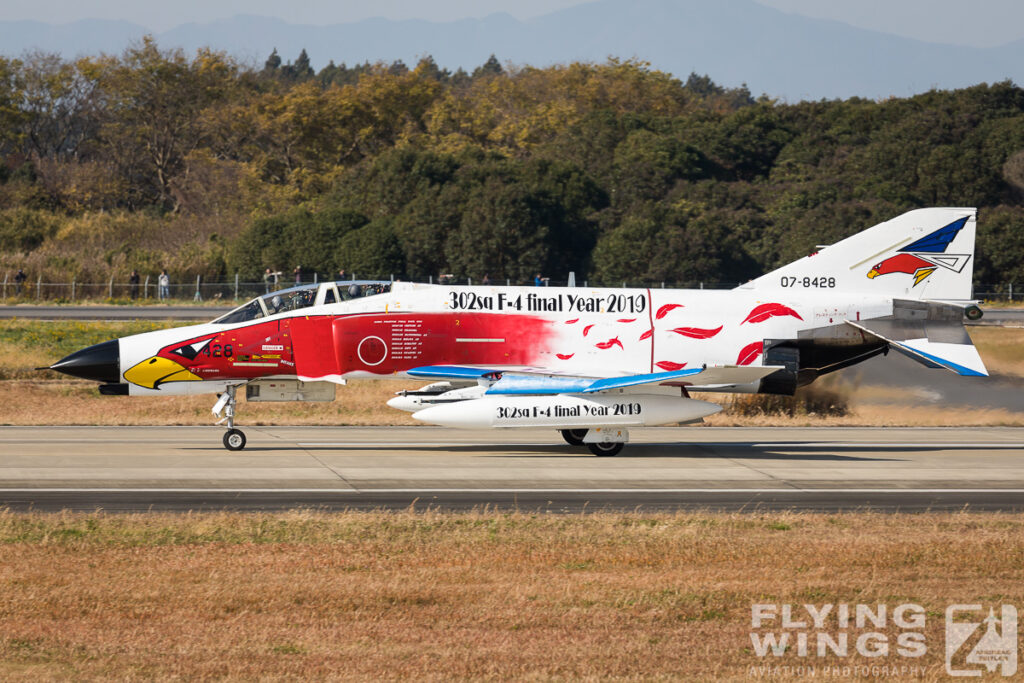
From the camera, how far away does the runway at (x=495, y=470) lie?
50.3ft

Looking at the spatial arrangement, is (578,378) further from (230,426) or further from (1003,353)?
(1003,353)

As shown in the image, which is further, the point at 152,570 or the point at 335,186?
the point at 335,186

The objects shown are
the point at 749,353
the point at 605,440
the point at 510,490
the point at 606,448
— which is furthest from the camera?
the point at 749,353

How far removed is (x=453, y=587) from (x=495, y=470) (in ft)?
25.0

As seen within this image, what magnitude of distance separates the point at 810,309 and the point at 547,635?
13.2 m

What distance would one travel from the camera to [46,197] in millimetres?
78438

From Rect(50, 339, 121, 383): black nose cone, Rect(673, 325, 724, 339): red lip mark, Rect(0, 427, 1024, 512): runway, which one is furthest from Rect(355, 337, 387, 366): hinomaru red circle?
Rect(673, 325, 724, 339): red lip mark

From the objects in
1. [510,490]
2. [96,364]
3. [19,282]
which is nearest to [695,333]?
[510,490]

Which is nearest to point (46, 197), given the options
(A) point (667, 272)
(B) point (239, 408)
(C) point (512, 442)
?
(A) point (667, 272)

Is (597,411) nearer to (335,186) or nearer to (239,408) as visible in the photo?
(239,408)

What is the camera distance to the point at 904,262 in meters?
21.0

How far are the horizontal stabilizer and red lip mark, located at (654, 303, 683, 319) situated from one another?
3292 mm

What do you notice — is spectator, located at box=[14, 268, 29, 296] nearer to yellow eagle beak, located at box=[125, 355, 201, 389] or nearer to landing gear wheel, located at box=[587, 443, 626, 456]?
yellow eagle beak, located at box=[125, 355, 201, 389]

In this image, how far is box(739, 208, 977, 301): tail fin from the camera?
20984mm
